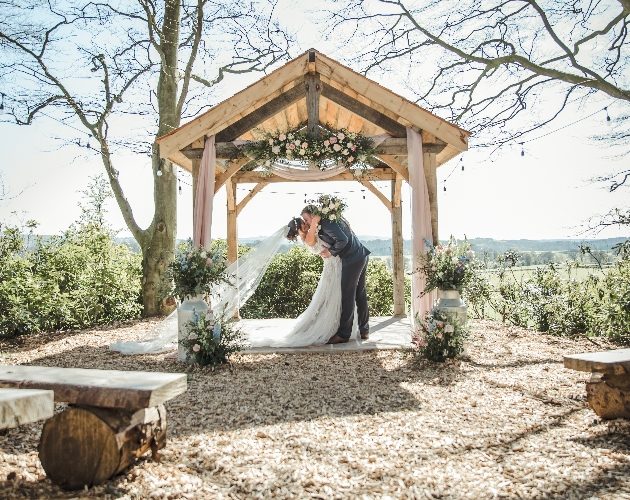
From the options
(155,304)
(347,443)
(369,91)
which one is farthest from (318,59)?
(155,304)

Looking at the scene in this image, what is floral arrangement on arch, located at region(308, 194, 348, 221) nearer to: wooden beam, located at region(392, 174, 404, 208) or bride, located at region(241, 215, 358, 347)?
bride, located at region(241, 215, 358, 347)

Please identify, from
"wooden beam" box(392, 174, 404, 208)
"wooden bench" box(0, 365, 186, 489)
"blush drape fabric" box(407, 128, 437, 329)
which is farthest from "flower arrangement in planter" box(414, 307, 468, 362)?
"wooden beam" box(392, 174, 404, 208)

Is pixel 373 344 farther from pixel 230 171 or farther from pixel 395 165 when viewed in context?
pixel 230 171

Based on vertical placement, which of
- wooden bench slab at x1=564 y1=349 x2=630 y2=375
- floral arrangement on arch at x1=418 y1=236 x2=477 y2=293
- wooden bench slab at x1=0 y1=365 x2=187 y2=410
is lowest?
wooden bench slab at x1=564 y1=349 x2=630 y2=375

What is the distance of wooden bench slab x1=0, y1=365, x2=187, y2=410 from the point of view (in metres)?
2.70

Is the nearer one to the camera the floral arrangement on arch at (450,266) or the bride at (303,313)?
the floral arrangement on arch at (450,266)

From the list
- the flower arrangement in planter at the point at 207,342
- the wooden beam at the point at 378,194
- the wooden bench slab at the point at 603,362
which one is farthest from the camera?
the wooden beam at the point at 378,194

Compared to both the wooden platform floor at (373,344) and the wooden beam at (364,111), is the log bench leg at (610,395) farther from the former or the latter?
the wooden beam at (364,111)

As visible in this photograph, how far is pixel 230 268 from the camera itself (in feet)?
25.2

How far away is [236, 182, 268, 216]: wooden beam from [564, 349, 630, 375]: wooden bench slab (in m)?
7.42

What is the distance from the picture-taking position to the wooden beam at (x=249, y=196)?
10.2 m

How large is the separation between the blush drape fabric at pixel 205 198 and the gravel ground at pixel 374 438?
5.71 feet

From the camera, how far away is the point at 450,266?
6.27 m

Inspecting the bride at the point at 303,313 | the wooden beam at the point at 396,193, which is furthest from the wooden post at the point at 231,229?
the wooden beam at the point at 396,193
